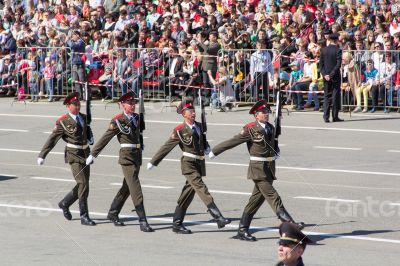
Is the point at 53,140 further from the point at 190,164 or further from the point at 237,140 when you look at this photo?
the point at 237,140

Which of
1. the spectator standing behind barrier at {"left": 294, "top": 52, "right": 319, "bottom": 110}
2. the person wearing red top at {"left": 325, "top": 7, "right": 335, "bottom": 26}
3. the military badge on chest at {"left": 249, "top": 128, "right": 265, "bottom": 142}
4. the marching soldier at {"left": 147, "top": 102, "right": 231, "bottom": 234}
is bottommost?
the marching soldier at {"left": 147, "top": 102, "right": 231, "bottom": 234}

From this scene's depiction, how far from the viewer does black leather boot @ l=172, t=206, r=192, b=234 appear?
14.9 meters

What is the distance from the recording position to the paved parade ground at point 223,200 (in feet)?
44.9

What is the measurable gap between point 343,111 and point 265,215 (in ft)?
36.7

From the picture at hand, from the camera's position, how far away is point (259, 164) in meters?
14.6

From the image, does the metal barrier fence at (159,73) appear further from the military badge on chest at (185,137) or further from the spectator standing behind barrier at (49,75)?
the military badge on chest at (185,137)

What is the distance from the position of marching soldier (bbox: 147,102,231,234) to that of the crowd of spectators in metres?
11.0

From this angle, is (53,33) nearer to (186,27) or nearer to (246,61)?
(186,27)

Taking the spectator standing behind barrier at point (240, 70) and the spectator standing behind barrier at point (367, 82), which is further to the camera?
the spectator standing behind barrier at point (240, 70)

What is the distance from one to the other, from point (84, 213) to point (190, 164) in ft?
5.95

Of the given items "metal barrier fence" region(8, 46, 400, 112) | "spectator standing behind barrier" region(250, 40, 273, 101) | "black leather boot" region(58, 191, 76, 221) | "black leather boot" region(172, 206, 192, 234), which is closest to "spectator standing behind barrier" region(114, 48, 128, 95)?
"metal barrier fence" region(8, 46, 400, 112)

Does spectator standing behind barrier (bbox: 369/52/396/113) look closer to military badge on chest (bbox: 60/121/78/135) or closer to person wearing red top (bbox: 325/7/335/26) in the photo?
person wearing red top (bbox: 325/7/335/26)

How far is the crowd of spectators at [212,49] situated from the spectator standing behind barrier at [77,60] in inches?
1.1

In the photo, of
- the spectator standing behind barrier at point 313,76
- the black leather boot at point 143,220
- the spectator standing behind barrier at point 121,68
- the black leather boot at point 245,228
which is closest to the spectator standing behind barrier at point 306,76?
the spectator standing behind barrier at point 313,76
